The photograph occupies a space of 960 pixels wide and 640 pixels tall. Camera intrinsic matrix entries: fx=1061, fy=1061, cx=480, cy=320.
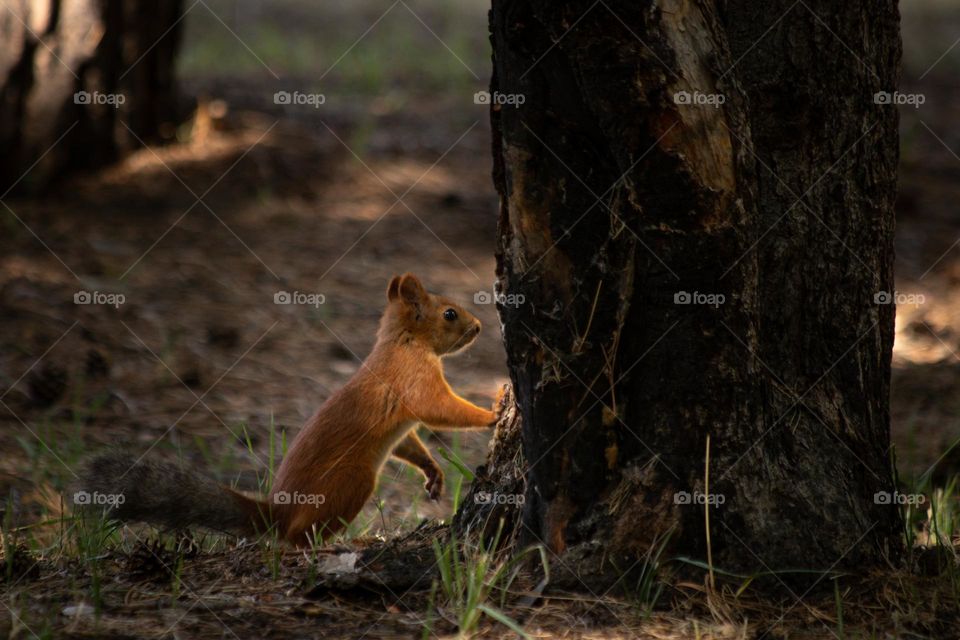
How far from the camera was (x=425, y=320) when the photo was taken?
4.21 meters

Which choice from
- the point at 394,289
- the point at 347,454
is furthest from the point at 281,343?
the point at 347,454

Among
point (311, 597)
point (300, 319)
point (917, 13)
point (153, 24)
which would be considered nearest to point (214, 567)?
point (311, 597)

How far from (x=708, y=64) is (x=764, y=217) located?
48 cm

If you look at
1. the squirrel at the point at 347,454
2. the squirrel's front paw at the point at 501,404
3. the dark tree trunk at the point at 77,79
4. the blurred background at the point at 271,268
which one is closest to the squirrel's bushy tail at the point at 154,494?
the squirrel at the point at 347,454

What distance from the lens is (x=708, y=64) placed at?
2.43m

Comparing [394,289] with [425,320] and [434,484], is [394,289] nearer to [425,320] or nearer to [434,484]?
[425,320]

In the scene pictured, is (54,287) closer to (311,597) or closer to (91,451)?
(91,451)

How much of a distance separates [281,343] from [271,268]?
788 millimetres

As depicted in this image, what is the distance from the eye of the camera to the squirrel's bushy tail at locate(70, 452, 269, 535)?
3035 millimetres

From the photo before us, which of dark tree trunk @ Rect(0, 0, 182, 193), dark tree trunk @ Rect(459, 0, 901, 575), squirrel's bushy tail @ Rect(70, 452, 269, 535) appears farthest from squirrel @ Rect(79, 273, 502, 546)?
dark tree trunk @ Rect(0, 0, 182, 193)

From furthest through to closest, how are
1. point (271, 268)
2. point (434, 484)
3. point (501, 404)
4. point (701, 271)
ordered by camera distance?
point (271, 268), point (434, 484), point (501, 404), point (701, 271)

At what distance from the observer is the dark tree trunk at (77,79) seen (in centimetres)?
631

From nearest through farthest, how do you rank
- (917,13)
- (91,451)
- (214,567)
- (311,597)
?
(311,597)
(214,567)
(91,451)
(917,13)

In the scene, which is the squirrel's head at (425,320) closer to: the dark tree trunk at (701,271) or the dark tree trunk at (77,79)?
the dark tree trunk at (701,271)
